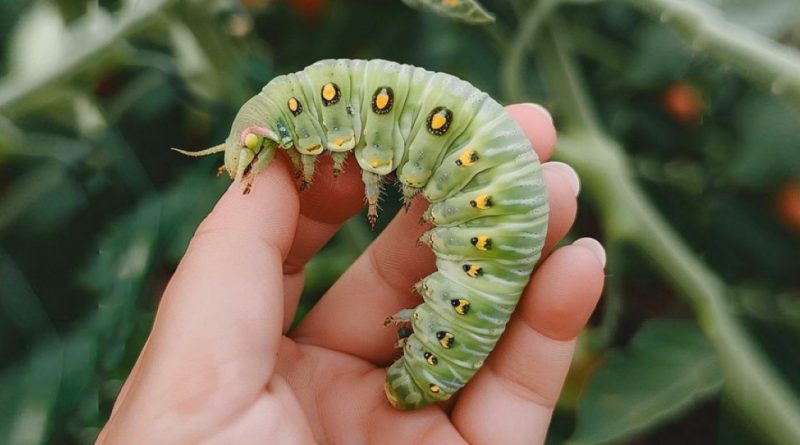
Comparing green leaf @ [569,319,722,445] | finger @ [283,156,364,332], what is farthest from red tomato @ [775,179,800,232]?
finger @ [283,156,364,332]

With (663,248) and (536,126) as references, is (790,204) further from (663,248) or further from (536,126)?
(536,126)

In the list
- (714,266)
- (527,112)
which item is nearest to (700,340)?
(714,266)

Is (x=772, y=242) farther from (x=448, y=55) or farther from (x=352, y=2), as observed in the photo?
(x=352, y=2)

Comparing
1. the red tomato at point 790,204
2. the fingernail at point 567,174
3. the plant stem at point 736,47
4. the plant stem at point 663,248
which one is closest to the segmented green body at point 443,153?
the fingernail at point 567,174

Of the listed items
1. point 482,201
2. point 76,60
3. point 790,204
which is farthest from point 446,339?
point 790,204

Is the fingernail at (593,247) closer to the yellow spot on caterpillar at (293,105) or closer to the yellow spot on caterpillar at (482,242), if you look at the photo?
the yellow spot on caterpillar at (482,242)

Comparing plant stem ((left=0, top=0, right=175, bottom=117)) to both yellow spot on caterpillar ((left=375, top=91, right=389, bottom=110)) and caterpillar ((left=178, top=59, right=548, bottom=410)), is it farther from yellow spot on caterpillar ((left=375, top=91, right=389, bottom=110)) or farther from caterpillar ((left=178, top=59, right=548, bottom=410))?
yellow spot on caterpillar ((left=375, top=91, right=389, bottom=110))

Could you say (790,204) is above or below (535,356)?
below
